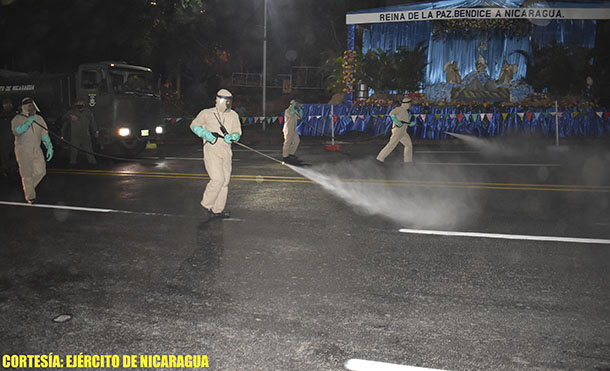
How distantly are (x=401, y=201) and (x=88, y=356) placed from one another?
5.81 m

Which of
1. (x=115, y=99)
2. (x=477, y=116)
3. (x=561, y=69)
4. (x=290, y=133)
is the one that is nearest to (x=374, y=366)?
(x=290, y=133)

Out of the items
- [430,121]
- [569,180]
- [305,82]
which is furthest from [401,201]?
[305,82]

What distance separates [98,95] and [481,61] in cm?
1695

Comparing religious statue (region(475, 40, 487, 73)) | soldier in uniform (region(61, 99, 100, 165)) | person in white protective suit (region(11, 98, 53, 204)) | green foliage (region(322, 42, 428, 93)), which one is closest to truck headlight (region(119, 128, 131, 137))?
soldier in uniform (region(61, 99, 100, 165))

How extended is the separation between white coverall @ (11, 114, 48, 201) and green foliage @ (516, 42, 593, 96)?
20.2m

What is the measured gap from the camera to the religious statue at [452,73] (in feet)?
78.8

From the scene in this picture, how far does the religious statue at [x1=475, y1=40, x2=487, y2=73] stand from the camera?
2381 cm

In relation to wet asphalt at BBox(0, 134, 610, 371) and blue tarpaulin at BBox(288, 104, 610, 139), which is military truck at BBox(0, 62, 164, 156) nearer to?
wet asphalt at BBox(0, 134, 610, 371)

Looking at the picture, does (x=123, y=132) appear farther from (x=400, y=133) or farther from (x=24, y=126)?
(x=400, y=133)

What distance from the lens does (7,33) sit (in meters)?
25.2

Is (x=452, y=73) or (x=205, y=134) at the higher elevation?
(x=452, y=73)

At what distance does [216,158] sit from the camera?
7.33m

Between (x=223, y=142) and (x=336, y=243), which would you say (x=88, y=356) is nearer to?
(x=336, y=243)

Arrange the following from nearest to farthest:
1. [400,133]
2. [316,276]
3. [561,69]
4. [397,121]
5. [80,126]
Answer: [316,276], [397,121], [400,133], [80,126], [561,69]
